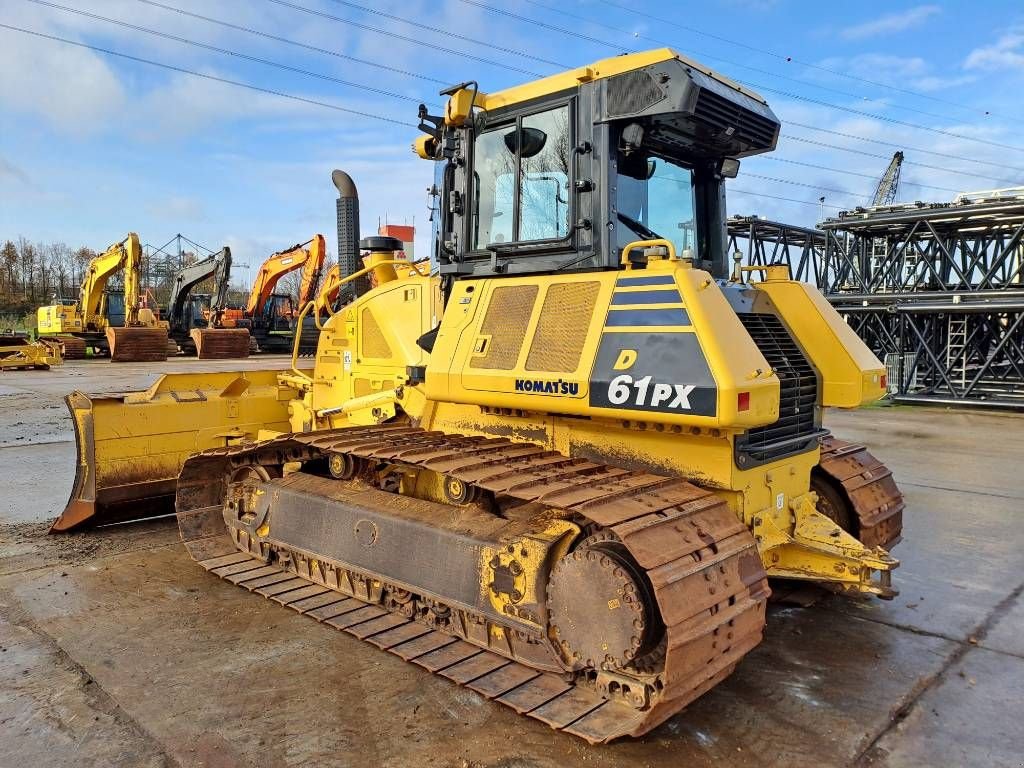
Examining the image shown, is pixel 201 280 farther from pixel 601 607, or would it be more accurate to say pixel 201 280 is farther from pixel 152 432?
pixel 601 607

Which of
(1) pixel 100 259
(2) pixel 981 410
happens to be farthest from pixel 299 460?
(1) pixel 100 259

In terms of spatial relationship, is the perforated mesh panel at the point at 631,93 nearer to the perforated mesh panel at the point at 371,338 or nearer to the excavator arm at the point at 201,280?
the perforated mesh panel at the point at 371,338

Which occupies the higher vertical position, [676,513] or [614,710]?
[676,513]

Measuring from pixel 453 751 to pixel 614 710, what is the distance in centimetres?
72

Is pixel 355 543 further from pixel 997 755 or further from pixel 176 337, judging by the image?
pixel 176 337

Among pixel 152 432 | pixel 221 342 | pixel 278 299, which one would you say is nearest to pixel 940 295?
pixel 152 432

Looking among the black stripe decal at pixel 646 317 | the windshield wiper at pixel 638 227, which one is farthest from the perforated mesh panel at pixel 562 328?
the windshield wiper at pixel 638 227

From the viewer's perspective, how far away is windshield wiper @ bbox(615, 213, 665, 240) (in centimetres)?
415

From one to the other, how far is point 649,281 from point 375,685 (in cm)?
242

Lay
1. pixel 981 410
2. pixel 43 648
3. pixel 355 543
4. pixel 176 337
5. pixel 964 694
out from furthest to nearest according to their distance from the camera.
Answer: pixel 176 337
pixel 981 410
pixel 355 543
pixel 43 648
pixel 964 694

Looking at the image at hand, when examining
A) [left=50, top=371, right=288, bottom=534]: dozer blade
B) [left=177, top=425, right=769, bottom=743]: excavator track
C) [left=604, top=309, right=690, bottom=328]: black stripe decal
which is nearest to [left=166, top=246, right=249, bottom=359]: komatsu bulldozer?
[left=50, top=371, right=288, bottom=534]: dozer blade

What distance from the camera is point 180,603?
4.81 metres

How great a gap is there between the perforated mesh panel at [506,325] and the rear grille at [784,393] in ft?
3.92

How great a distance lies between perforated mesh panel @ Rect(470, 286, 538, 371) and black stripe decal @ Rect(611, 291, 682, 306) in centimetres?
55
